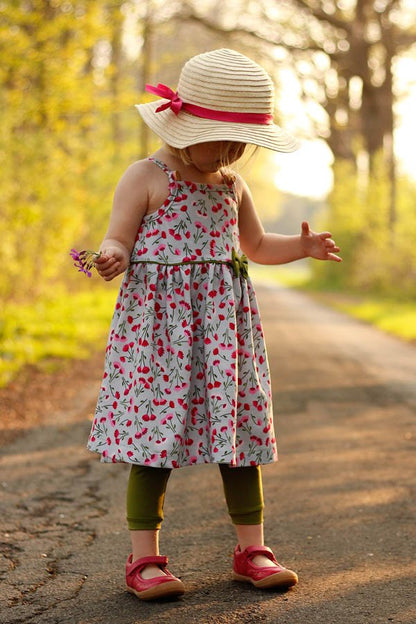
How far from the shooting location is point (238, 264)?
3.24 meters

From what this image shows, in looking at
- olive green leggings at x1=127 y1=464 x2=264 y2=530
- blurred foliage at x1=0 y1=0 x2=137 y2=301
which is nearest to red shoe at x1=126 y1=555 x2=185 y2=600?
olive green leggings at x1=127 y1=464 x2=264 y2=530

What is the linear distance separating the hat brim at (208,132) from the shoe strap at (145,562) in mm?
1315

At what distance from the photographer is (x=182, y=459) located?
3.06 metres

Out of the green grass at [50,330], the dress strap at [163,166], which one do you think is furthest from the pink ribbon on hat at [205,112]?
the green grass at [50,330]

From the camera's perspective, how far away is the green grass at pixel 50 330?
8.77m

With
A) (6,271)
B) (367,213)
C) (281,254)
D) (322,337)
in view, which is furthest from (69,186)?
(367,213)

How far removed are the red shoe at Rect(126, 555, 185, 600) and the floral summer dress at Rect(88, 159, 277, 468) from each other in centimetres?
33

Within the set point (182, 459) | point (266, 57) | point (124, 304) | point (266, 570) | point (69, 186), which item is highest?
point (266, 57)

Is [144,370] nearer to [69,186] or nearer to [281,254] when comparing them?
[281,254]

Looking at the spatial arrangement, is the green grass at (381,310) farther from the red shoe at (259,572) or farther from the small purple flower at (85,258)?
the small purple flower at (85,258)

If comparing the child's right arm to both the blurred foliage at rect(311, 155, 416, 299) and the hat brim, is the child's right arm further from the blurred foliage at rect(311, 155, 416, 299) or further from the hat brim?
the blurred foliage at rect(311, 155, 416, 299)

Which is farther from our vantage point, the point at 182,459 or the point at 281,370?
the point at 281,370

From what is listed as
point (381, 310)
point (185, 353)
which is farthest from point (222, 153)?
point (381, 310)

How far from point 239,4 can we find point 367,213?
600 cm
